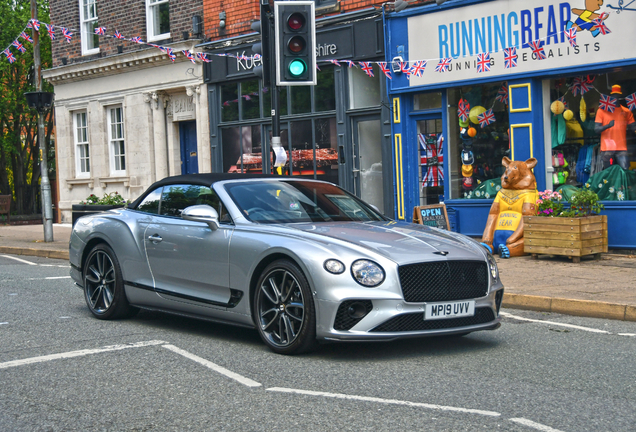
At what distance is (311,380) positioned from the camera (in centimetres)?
536

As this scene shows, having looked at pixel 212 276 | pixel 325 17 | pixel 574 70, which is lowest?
pixel 212 276

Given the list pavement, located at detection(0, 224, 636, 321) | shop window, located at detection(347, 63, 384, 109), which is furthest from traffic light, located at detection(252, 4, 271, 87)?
shop window, located at detection(347, 63, 384, 109)

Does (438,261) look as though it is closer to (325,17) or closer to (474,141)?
(474,141)

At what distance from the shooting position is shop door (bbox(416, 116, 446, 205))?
15164 millimetres

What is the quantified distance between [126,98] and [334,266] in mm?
17305

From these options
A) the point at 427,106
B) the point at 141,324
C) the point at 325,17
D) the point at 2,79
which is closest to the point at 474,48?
the point at 427,106

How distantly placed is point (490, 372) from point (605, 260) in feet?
22.3

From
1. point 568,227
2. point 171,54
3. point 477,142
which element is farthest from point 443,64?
point 171,54

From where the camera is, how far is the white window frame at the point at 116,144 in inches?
890

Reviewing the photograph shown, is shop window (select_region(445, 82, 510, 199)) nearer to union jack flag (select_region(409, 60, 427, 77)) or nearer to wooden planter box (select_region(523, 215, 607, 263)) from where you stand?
union jack flag (select_region(409, 60, 427, 77))

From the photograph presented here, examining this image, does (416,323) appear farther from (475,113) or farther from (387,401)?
(475,113)

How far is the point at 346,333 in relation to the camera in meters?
5.73

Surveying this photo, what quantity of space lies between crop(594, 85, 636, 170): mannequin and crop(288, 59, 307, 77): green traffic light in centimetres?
514

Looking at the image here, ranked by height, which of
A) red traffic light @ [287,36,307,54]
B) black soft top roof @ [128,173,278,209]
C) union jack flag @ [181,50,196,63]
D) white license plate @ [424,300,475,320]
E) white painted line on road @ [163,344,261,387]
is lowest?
white painted line on road @ [163,344,261,387]
